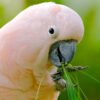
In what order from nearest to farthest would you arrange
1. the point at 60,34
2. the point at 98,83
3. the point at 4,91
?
1. the point at 60,34
2. the point at 4,91
3. the point at 98,83

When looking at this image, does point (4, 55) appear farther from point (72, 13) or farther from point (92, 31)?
point (92, 31)

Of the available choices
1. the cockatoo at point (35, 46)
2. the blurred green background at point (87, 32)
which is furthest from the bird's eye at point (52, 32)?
the blurred green background at point (87, 32)

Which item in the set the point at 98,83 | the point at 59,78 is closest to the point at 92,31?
the point at 98,83

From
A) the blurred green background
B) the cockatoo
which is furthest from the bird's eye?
the blurred green background

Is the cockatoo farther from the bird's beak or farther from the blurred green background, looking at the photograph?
the blurred green background

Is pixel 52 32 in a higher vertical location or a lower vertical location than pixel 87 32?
higher

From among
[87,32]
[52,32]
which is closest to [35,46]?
[52,32]

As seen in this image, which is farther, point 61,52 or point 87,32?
point 87,32

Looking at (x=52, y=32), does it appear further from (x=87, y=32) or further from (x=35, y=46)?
(x=87, y=32)
